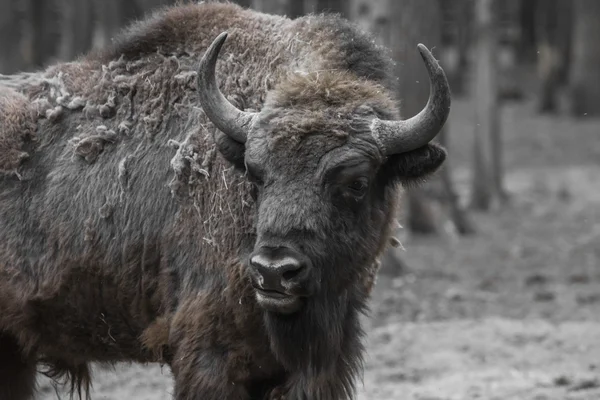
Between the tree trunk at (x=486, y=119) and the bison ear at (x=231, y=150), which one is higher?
the bison ear at (x=231, y=150)

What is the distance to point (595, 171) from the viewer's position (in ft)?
70.4

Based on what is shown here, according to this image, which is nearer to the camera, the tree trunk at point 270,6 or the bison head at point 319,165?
the bison head at point 319,165

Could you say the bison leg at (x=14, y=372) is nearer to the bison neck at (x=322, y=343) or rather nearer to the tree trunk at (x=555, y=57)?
the bison neck at (x=322, y=343)

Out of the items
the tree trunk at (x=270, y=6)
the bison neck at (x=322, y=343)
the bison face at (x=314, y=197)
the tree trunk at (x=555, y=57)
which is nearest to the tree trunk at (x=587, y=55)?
the tree trunk at (x=555, y=57)

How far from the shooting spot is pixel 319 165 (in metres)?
5.25

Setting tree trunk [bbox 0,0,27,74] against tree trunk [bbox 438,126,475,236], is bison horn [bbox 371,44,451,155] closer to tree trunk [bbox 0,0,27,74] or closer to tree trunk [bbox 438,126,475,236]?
tree trunk [bbox 438,126,475,236]

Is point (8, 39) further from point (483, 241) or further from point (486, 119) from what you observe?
point (483, 241)

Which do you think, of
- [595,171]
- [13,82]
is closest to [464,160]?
[595,171]

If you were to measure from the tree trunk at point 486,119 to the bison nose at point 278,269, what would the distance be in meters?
13.2

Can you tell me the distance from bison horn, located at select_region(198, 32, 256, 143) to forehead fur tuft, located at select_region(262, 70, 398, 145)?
13 centimetres

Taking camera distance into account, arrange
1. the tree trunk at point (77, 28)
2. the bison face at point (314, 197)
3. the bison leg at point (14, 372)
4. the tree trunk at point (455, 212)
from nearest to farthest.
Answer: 1. the bison face at point (314, 197)
2. the bison leg at point (14, 372)
3. the tree trunk at point (455, 212)
4. the tree trunk at point (77, 28)

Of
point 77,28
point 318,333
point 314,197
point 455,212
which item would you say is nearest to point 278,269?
point 314,197

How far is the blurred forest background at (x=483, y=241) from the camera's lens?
871cm

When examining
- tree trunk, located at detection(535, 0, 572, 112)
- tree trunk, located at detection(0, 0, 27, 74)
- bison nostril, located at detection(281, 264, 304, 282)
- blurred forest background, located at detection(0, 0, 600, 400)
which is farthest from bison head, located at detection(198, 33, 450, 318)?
tree trunk, located at detection(535, 0, 572, 112)
